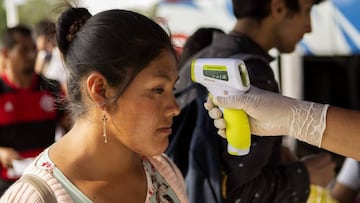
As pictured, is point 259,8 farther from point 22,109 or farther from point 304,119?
point 22,109

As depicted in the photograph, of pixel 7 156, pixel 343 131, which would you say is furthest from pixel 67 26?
pixel 7 156

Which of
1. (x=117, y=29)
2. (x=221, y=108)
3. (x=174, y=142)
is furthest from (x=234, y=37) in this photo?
(x=117, y=29)

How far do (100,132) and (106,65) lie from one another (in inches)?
6.5

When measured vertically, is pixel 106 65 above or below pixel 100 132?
above

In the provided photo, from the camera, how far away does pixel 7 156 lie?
291cm

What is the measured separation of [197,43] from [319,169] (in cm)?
67

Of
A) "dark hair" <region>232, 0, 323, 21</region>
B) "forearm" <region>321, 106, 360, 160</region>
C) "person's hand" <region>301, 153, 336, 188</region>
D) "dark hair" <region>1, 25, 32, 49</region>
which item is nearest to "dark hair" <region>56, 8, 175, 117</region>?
"forearm" <region>321, 106, 360, 160</region>

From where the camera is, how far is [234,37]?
6.03ft

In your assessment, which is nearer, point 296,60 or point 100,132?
point 100,132

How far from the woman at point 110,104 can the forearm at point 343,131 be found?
35 cm

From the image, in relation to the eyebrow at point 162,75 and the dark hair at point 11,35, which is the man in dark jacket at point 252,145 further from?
the dark hair at point 11,35

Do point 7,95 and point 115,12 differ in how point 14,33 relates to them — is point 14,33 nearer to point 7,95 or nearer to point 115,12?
point 7,95

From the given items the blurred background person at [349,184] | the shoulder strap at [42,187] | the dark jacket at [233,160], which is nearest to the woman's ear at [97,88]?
the shoulder strap at [42,187]

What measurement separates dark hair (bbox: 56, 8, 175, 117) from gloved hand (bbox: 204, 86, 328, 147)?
0.71 ft
